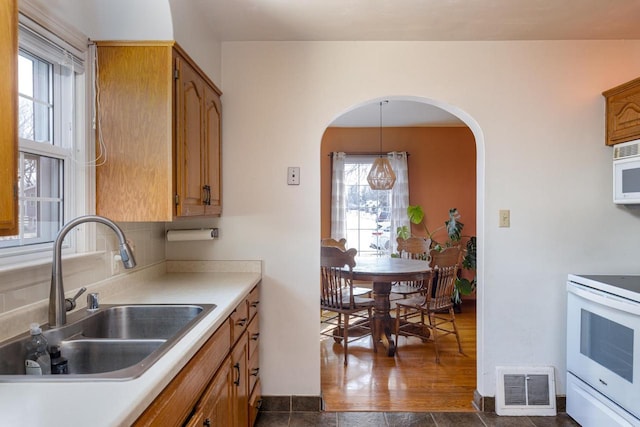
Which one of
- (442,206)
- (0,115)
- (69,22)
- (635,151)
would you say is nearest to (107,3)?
(69,22)

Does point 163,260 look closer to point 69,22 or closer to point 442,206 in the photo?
point 69,22

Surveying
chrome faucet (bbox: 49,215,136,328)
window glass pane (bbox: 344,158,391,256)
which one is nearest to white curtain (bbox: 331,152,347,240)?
window glass pane (bbox: 344,158,391,256)

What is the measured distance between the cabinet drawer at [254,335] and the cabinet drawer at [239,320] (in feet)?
0.40

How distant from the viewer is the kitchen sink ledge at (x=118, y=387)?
0.79 m

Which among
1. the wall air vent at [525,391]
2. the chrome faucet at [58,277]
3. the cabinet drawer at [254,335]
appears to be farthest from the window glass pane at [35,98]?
the wall air vent at [525,391]

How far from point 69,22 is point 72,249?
3.10 feet

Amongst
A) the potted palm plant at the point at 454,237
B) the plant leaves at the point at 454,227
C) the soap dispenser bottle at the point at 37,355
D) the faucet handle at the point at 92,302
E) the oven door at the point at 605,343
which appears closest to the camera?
the soap dispenser bottle at the point at 37,355

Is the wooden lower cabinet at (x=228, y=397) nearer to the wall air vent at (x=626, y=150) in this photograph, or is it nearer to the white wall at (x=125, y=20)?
the white wall at (x=125, y=20)

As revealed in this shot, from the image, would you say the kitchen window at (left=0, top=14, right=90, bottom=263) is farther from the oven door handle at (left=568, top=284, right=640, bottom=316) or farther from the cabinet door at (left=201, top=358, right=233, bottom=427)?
the oven door handle at (left=568, top=284, right=640, bottom=316)

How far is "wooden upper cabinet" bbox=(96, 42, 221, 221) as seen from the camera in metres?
1.72

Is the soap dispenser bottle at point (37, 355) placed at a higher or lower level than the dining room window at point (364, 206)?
lower

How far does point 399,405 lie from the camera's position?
2.54 metres

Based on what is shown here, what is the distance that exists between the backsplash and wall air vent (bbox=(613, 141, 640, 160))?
2.80 metres

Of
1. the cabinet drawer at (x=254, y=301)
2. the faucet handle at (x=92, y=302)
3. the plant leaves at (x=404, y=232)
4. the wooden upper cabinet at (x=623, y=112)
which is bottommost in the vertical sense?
the cabinet drawer at (x=254, y=301)
